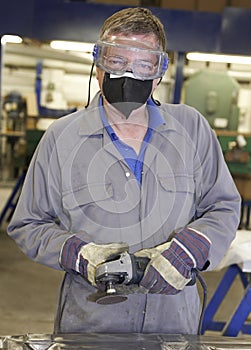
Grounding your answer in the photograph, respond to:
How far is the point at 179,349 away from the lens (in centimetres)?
136

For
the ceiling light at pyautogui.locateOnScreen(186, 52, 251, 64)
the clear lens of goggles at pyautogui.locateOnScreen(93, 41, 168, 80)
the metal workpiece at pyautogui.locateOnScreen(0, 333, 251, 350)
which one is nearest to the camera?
the metal workpiece at pyautogui.locateOnScreen(0, 333, 251, 350)

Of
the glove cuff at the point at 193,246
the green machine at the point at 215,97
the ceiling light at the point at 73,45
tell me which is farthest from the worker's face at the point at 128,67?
the green machine at the point at 215,97

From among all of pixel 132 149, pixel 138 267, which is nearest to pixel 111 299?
pixel 138 267

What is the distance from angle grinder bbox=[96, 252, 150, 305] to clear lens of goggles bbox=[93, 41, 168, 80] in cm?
45

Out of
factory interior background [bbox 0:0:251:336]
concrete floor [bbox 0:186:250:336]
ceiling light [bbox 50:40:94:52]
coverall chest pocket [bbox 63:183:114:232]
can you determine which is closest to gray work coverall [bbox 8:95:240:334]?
coverall chest pocket [bbox 63:183:114:232]

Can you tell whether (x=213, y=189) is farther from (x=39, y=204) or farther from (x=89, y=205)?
(x=39, y=204)

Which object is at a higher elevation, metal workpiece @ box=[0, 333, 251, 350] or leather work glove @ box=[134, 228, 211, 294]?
leather work glove @ box=[134, 228, 211, 294]

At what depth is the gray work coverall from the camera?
1.59m

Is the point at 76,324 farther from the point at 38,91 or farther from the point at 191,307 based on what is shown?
the point at 38,91

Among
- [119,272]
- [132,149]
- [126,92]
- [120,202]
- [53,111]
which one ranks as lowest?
[53,111]

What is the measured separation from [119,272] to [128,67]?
500mm

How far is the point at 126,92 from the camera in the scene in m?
1.59

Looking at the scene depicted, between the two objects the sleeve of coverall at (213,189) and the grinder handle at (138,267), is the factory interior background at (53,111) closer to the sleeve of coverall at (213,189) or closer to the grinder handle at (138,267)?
the sleeve of coverall at (213,189)

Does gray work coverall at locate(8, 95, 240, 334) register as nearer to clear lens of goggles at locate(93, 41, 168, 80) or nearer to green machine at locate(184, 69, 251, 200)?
clear lens of goggles at locate(93, 41, 168, 80)
